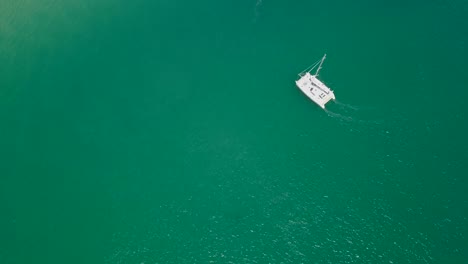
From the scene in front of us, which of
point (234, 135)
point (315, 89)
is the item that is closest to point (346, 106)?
point (315, 89)

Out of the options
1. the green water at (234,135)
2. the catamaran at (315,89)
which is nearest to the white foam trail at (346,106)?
the green water at (234,135)

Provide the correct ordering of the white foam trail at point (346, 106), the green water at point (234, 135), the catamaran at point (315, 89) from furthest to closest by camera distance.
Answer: the catamaran at point (315, 89), the white foam trail at point (346, 106), the green water at point (234, 135)

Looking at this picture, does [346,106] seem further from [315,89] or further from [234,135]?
[234,135]

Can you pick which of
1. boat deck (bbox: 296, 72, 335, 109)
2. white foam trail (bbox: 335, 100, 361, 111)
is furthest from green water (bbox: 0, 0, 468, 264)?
boat deck (bbox: 296, 72, 335, 109)

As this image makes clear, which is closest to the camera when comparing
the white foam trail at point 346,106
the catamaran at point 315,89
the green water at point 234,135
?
the green water at point 234,135

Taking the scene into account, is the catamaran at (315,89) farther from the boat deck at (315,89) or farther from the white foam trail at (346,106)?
the white foam trail at (346,106)

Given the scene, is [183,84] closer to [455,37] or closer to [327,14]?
[327,14]

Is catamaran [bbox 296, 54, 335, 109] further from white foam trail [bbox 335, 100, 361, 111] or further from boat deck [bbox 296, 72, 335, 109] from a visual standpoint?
white foam trail [bbox 335, 100, 361, 111]

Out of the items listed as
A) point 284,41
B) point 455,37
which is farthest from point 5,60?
point 455,37
